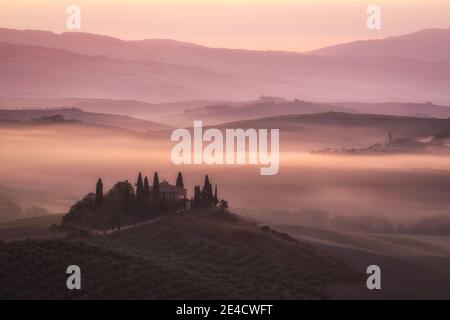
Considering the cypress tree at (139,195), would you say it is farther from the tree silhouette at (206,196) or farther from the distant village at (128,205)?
the tree silhouette at (206,196)

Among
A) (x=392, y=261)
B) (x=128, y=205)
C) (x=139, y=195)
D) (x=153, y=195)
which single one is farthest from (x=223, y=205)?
(x=392, y=261)

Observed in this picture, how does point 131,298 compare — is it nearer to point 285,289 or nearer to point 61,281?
point 61,281

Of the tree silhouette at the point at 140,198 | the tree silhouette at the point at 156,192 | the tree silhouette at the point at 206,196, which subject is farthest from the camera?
the tree silhouette at the point at 206,196

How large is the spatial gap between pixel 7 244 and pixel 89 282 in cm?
1160

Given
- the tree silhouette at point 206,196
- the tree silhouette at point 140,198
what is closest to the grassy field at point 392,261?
the tree silhouette at point 206,196


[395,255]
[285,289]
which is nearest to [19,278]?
[285,289]

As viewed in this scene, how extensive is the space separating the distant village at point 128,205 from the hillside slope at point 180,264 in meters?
2.17

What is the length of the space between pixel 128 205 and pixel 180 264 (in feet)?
57.4

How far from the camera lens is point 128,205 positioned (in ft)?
438

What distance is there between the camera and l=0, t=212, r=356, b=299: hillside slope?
10562 cm

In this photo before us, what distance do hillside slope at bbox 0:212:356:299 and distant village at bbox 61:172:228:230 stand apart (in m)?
2.17

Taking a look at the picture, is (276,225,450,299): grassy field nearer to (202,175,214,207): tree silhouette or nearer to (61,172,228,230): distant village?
(202,175,214,207): tree silhouette

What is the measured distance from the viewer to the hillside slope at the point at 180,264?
347ft

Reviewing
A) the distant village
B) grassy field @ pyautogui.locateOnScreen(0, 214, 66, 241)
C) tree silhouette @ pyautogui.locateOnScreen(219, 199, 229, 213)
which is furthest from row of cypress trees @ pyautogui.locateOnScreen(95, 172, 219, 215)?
grassy field @ pyautogui.locateOnScreen(0, 214, 66, 241)
